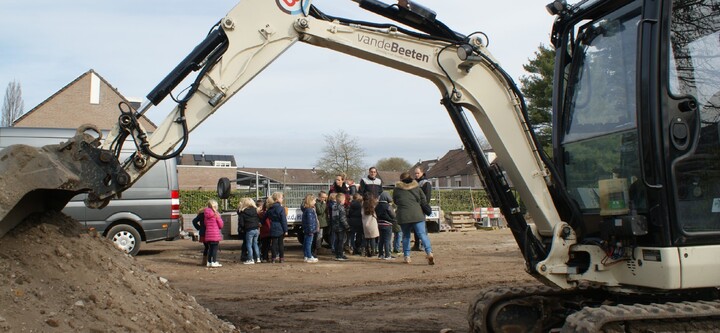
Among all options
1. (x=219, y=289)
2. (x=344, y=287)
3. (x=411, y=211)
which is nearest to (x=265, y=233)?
(x=411, y=211)

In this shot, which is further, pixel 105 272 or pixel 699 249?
pixel 105 272

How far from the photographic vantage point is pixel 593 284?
5320mm

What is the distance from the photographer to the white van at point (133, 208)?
46.9ft

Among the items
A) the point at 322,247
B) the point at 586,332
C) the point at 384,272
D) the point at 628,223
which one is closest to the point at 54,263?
the point at 586,332

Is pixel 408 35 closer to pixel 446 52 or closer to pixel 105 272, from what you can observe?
pixel 446 52

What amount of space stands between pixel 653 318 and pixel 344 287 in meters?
6.71

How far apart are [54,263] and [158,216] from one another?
32.0ft

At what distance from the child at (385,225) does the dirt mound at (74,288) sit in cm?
879

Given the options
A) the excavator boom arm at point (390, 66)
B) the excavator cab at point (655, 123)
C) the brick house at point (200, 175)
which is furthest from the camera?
the brick house at point (200, 175)

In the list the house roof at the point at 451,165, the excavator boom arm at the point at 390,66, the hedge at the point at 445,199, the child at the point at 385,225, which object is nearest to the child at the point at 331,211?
the child at the point at 385,225

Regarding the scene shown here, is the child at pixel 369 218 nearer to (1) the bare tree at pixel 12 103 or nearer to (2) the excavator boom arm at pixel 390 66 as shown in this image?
(2) the excavator boom arm at pixel 390 66

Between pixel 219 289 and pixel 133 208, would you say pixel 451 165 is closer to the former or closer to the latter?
pixel 133 208

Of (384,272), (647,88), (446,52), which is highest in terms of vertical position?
(446,52)

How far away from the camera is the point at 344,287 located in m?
10.8
